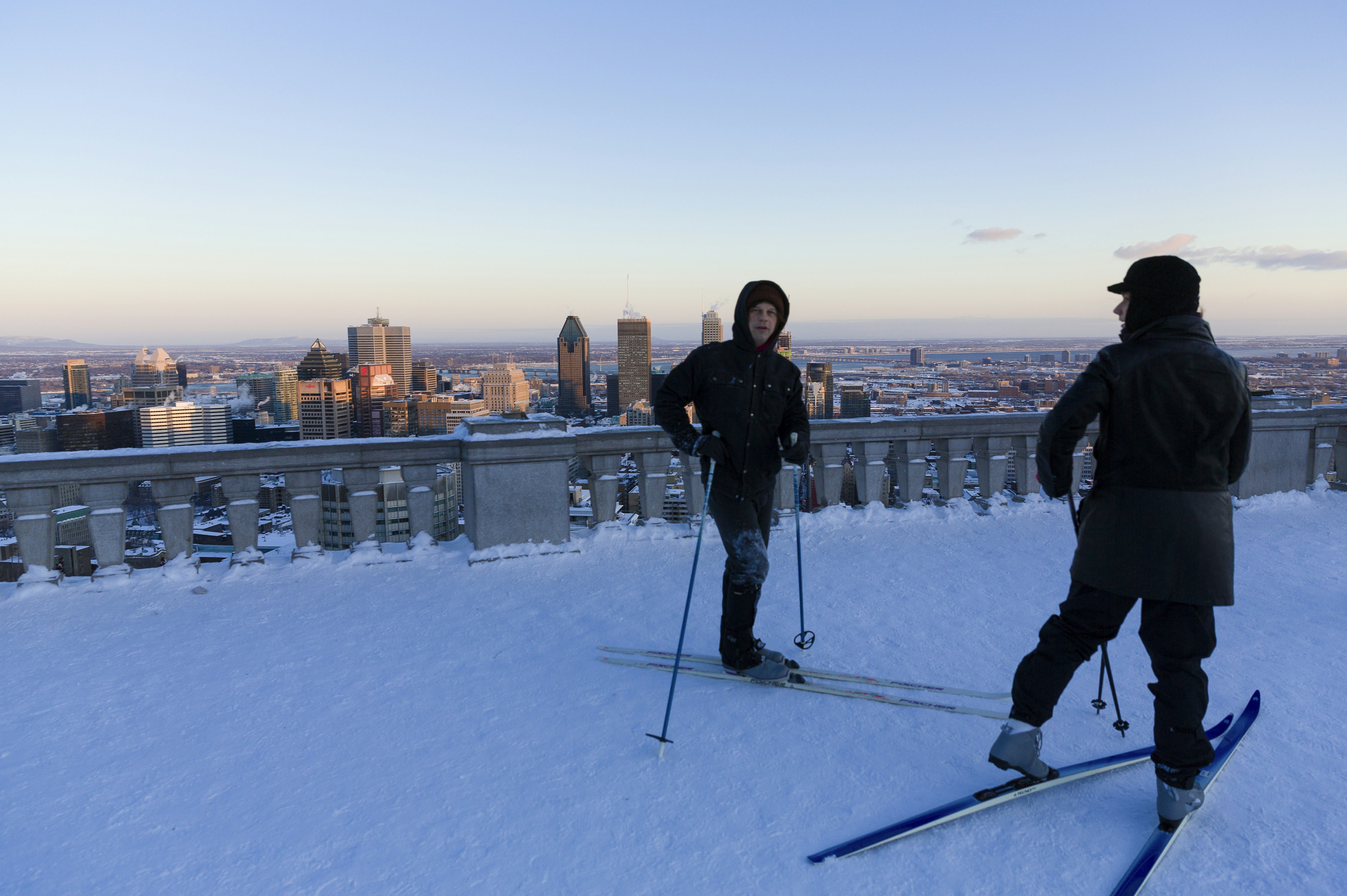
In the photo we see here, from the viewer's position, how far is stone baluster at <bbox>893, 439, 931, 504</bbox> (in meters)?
6.91

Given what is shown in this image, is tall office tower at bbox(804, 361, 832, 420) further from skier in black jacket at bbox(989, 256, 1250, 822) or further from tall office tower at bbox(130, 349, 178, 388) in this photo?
tall office tower at bbox(130, 349, 178, 388)

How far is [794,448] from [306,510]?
12.8ft

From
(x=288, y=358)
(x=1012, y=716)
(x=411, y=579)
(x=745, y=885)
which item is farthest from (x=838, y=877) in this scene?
(x=288, y=358)

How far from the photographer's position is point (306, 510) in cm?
543

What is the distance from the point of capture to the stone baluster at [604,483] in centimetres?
602

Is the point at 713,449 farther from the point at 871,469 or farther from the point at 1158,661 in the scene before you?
the point at 871,469

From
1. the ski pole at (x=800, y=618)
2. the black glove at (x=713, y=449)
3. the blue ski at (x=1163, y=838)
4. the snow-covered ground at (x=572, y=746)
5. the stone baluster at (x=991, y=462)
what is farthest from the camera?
the stone baluster at (x=991, y=462)

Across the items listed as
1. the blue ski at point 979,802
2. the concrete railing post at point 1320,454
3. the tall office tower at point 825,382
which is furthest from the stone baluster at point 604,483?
the concrete railing post at point 1320,454

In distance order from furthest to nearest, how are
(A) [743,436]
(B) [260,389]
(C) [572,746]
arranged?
(B) [260,389]
(A) [743,436]
(C) [572,746]

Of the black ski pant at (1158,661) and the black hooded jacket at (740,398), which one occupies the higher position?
the black hooded jacket at (740,398)

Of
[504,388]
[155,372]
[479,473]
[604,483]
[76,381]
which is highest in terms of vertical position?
[155,372]

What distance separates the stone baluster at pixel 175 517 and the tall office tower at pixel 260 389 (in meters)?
35.6

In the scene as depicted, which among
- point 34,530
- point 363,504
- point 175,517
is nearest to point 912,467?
point 363,504

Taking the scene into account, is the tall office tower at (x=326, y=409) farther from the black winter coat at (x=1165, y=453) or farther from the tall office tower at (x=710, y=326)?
the black winter coat at (x=1165, y=453)
